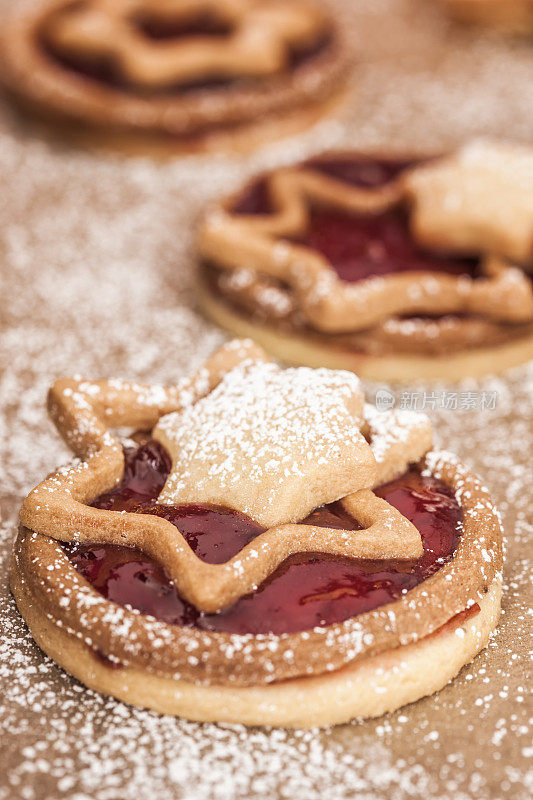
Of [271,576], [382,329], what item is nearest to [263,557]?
[271,576]

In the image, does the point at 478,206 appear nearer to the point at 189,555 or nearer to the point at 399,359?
the point at 399,359

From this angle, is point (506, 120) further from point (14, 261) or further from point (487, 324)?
point (14, 261)

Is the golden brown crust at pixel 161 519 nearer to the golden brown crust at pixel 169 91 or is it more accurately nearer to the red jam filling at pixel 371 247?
the red jam filling at pixel 371 247

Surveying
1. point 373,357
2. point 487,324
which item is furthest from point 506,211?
point 373,357

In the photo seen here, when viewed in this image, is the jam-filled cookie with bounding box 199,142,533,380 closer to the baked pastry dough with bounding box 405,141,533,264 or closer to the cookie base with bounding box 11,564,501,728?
the baked pastry dough with bounding box 405,141,533,264

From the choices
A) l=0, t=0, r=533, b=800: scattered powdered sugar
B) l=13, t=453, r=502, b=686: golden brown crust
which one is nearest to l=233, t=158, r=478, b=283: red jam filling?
l=0, t=0, r=533, b=800: scattered powdered sugar

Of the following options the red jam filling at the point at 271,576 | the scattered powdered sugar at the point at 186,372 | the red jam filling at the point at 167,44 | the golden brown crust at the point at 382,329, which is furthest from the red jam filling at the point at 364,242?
the red jam filling at the point at 271,576
